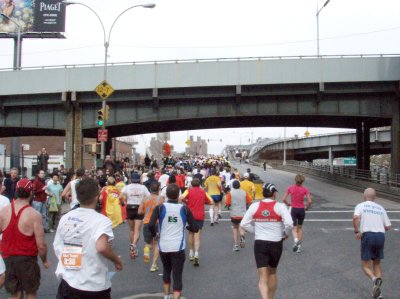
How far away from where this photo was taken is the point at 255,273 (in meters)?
9.38

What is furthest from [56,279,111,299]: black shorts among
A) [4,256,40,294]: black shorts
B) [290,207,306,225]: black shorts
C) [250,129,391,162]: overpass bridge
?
[250,129,391,162]: overpass bridge

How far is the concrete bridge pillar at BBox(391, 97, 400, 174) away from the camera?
32062mm

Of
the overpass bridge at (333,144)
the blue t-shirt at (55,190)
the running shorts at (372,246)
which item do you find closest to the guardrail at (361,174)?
the overpass bridge at (333,144)

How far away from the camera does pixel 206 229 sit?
625 inches

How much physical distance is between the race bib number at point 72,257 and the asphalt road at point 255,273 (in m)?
3.42

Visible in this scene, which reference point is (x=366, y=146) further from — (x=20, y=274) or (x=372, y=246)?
(x=20, y=274)

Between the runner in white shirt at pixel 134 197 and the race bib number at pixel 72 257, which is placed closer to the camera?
the race bib number at pixel 72 257

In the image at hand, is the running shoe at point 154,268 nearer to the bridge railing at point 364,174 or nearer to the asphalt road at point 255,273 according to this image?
the asphalt road at point 255,273

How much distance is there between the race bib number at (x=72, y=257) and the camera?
4.42 m

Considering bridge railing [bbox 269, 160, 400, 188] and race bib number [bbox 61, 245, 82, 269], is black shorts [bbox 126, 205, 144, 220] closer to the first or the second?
race bib number [bbox 61, 245, 82, 269]

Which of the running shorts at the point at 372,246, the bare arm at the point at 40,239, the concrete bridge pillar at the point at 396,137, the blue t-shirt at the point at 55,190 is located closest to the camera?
the bare arm at the point at 40,239

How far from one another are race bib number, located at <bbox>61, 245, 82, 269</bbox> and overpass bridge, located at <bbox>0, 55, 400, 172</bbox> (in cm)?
2757

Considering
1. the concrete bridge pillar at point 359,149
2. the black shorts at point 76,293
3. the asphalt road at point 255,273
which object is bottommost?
the asphalt road at point 255,273

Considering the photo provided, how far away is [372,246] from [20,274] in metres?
5.36
